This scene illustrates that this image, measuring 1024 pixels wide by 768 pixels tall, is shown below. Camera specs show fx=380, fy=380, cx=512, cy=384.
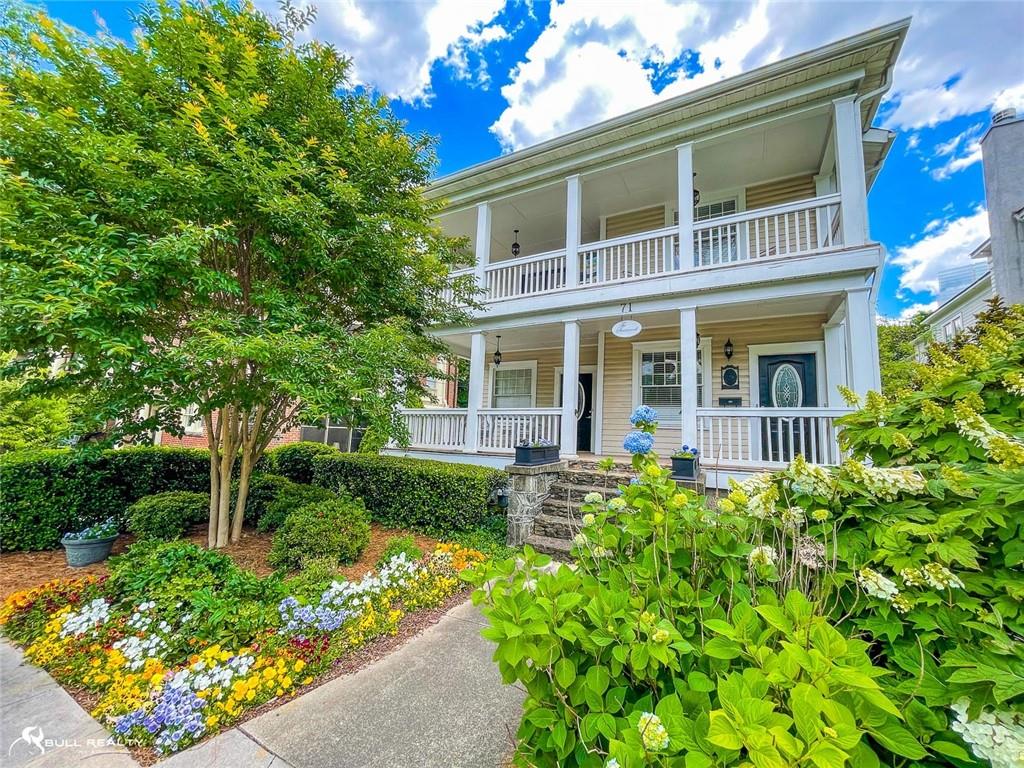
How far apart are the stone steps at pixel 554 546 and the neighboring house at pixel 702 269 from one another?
2.17 m

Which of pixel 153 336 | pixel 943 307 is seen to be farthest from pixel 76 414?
pixel 943 307

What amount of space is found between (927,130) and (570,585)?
15256 millimetres

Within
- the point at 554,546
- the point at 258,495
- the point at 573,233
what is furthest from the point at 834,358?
the point at 258,495

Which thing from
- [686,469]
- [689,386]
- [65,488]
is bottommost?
[65,488]

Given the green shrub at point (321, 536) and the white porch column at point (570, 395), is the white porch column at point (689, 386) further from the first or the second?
the green shrub at point (321, 536)

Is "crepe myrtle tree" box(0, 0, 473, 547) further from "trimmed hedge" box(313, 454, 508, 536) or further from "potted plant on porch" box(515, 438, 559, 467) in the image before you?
"potted plant on porch" box(515, 438, 559, 467)

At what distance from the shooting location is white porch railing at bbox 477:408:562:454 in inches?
270

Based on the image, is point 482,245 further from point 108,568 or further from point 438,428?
point 108,568

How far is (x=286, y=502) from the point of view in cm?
523

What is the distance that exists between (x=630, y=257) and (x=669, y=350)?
221cm

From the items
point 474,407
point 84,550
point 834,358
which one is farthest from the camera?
point 474,407

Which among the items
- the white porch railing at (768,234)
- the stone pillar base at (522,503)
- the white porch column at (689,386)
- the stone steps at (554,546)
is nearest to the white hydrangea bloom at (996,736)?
the stone steps at (554,546)

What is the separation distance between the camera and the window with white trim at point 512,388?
975cm

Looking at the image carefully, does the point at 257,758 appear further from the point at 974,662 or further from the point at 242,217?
the point at 242,217
